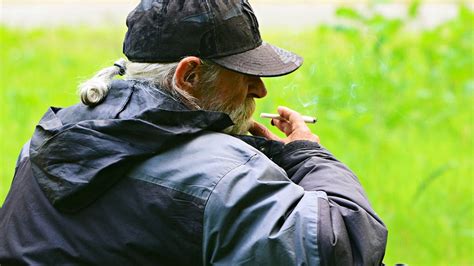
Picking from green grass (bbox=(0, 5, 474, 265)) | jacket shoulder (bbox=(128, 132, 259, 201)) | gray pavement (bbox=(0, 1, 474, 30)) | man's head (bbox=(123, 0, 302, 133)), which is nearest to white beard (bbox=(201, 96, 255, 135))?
man's head (bbox=(123, 0, 302, 133))

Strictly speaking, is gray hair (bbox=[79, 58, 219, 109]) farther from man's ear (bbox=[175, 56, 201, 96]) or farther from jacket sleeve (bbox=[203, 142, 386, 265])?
jacket sleeve (bbox=[203, 142, 386, 265])

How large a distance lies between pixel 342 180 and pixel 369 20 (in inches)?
122

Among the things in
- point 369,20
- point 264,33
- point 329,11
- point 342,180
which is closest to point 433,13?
point 329,11

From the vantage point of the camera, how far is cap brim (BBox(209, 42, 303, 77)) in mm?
2680

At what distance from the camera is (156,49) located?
2650 mm

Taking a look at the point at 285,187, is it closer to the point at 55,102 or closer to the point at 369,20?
the point at 369,20

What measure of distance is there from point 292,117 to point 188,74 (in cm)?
46

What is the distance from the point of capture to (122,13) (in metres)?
10.3

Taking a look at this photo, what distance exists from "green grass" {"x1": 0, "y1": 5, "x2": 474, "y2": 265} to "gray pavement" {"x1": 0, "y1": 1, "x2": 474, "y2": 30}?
7.53 feet

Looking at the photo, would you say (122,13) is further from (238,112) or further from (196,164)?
(196,164)

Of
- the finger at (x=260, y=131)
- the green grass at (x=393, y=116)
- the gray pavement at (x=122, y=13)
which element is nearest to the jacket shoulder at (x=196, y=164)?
the finger at (x=260, y=131)

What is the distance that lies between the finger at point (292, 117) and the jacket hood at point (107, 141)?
0.43 metres

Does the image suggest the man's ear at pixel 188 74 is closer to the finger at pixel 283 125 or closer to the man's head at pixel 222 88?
the man's head at pixel 222 88

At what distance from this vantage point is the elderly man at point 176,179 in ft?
7.71
